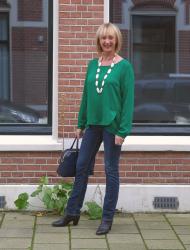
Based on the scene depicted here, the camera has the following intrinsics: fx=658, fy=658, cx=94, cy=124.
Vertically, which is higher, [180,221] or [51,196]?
[51,196]

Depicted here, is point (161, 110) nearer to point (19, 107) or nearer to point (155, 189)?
point (155, 189)

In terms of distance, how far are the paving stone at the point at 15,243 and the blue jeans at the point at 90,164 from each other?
64cm

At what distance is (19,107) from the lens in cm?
746

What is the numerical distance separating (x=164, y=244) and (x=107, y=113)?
1316 millimetres

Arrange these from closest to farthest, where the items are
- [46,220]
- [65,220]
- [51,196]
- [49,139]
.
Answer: [65,220]
[46,220]
[51,196]
[49,139]

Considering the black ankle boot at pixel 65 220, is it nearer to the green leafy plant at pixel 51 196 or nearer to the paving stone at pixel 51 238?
the paving stone at pixel 51 238

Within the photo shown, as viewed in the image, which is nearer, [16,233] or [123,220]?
[16,233]

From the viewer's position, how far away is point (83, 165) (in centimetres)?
639

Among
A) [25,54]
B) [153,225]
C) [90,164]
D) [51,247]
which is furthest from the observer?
[25,54]

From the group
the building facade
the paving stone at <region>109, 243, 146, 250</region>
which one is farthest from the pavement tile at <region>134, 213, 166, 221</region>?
the paving stone at <region>109, 243, 146, 250</region>

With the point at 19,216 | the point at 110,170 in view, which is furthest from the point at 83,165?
the point at 19,216

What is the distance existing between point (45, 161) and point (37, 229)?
0.91 meters

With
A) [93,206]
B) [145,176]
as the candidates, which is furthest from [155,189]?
[93,206]

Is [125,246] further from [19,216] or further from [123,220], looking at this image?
[19,216]
